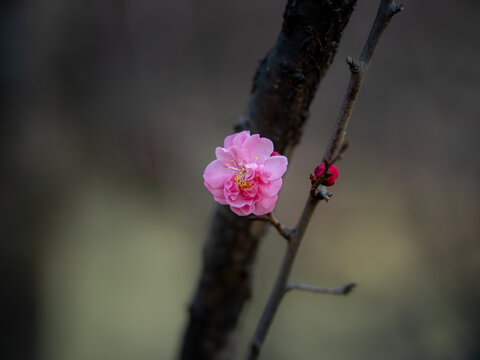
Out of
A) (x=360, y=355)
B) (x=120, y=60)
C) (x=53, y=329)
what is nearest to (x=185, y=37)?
(x=120, y=60)

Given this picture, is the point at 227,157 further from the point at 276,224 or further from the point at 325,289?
the point at 325,289

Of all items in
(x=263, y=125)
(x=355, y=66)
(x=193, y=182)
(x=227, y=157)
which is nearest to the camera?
(x=355, y=66)

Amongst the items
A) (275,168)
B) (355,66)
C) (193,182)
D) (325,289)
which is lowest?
(193,182)

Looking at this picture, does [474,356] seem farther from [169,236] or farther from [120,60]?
[120,60]

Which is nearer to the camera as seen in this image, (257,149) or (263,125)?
(257,149)

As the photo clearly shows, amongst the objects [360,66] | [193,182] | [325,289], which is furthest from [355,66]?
[193,182]

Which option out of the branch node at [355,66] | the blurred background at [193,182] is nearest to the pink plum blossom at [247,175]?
the branch node at [355,66]

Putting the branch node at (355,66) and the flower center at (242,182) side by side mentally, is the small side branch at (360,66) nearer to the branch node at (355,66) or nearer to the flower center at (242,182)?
the branch node at (355,66)
